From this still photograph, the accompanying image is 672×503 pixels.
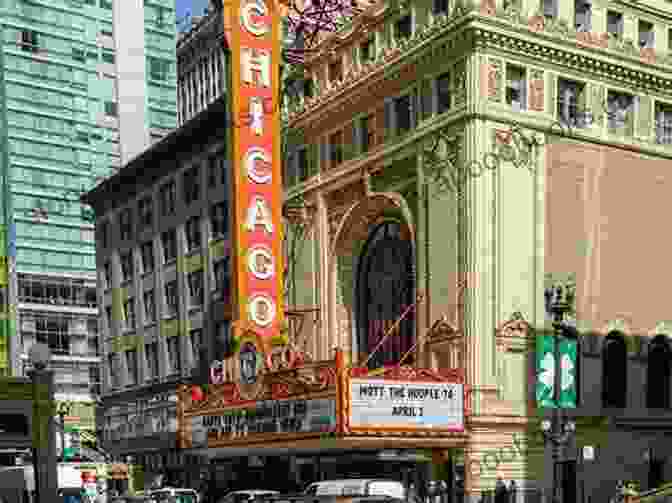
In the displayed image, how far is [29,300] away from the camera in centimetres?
8762

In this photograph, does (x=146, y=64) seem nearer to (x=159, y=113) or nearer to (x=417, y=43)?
(x=159, y=113)

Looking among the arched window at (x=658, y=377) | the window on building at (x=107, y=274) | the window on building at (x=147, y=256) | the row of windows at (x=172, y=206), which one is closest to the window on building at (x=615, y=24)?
the arched window at (x=658, y=377)

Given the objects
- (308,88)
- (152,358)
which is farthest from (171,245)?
(308,88)

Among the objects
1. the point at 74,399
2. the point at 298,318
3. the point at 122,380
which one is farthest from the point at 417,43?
the point at 74,399

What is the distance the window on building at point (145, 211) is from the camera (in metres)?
65.2

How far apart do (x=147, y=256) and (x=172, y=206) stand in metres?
5.45

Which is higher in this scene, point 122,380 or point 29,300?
point 29,300

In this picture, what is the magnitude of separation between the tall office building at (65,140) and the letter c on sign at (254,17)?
48382 mm

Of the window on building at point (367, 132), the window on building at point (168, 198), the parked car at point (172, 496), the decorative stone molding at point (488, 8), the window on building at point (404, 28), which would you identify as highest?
the window on building at point (404, 28)

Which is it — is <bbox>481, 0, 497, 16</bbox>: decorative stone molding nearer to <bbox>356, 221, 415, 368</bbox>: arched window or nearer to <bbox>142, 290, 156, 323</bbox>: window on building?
<bbox>356, 221, 415, 368</bbox>: arched window

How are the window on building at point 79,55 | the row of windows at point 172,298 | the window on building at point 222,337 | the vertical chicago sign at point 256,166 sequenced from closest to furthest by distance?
1. the vertical chicago sign at point 256,166
2. the window on building at point 222,337
3. the row of windows at point 172,298
4. the window on building at point 79,55

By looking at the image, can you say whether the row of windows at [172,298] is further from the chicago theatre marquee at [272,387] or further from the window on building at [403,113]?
the window on building at [403,113]

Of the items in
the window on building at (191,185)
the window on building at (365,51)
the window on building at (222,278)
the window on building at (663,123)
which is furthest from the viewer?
the window on building at (191,185)

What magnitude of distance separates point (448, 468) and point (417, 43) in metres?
16.2
